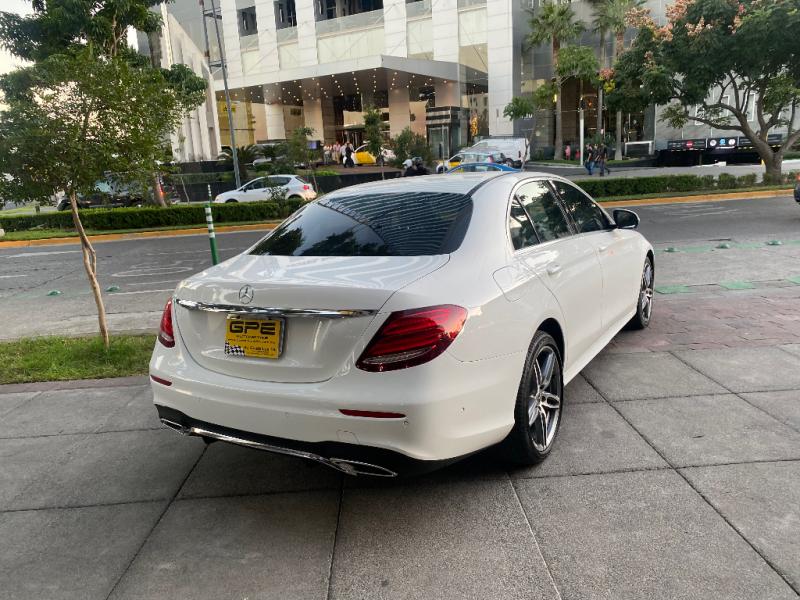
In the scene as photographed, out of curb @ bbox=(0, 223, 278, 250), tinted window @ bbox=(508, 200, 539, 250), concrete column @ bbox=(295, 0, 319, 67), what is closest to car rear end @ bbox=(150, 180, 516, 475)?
tinted window @ bbox=(508, 200, 539, 250)

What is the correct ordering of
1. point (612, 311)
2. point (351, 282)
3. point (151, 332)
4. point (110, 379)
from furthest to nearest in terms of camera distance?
point (151, 332)
point (110, 379)
point (612, 311)
point (351, 282)

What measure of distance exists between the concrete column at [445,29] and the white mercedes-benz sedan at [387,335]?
144ft

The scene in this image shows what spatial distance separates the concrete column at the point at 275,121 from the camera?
180 ft

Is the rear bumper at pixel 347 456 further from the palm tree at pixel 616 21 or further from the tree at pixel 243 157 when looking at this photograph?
the palm tree at pixel 616 21

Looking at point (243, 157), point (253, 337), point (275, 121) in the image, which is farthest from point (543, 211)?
point (275, 121)

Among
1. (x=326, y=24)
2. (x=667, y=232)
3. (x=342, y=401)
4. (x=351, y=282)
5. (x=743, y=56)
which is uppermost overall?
(x=326, y=24)

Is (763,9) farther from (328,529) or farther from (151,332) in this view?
(328,529)

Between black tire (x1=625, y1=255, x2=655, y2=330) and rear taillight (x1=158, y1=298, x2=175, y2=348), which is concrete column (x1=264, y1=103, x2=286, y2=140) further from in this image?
rear taillight (x1=158, y1=298, x2=175, y2=348)

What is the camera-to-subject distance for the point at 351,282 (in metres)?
2.73

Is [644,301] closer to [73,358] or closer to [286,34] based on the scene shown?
[73,358]

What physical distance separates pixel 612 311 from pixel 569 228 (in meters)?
0.88

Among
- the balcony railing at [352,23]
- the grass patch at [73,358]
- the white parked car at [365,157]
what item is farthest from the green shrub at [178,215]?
the balcony railing at [352,23]

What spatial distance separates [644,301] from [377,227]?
3.46 metres

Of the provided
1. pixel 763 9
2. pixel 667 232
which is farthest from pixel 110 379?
pixel 763 9
